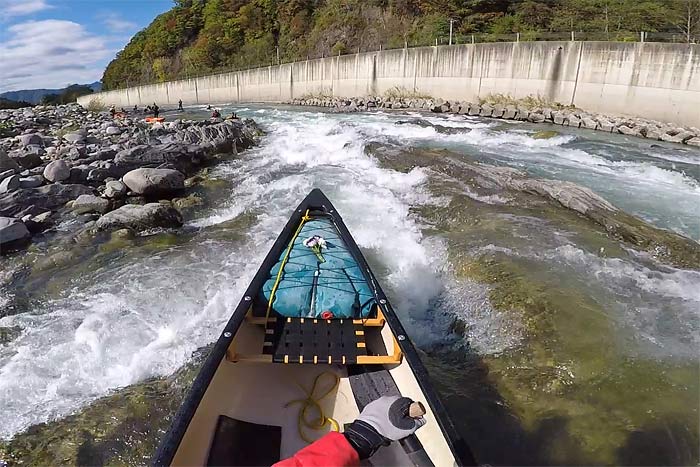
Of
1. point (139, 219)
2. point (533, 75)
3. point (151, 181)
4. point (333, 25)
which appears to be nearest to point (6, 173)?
point (151, 181)

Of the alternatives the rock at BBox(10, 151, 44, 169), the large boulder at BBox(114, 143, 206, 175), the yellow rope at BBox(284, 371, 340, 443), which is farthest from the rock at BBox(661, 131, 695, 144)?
the rock at BBox(10, 151, 44, 169)

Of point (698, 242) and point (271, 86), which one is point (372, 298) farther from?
point (271, 86)

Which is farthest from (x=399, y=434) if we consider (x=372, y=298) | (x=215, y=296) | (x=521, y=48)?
(x=521, y=48)

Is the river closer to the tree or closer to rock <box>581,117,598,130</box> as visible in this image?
rock <box>581,117,598,130</box>

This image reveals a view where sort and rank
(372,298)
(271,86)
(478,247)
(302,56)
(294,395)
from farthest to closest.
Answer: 1. (302,56)
2. (271,86)
3. (478,247)
4. (372,298)
5. (294,395)

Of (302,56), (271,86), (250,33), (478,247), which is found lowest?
(478,247)

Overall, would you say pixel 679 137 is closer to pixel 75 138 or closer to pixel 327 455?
pixel 327 455
